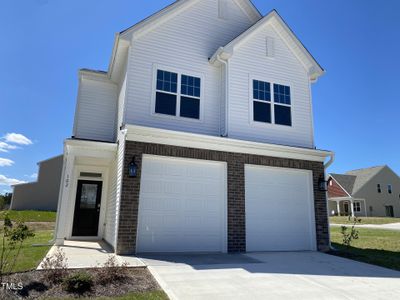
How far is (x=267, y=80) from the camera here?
38.7 ft

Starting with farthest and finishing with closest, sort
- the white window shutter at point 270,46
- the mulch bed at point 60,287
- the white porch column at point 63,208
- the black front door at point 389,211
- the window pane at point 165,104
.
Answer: the black front door at point 389,211 < the white window shutter at point 270,46 < the window pane at point 165,104 < the white porch column at point 63,208 < the mulch bed at point 60,287

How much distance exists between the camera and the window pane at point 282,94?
39.0 ft

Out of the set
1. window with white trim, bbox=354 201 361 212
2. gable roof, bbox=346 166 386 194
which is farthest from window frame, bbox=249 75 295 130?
window with white trim, bbox=354 201 361 212

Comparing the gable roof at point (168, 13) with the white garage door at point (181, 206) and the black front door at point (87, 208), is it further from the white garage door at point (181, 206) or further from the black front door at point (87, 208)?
the black front door at point (87, 208)

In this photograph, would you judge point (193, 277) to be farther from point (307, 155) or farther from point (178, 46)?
point (178, 46)

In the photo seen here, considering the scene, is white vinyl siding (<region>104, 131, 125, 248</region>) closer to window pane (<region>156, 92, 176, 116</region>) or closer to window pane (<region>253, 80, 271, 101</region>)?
window pane (<region>156, 92, 176, 116</region>)

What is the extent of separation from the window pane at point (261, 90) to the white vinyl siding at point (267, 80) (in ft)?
0.64

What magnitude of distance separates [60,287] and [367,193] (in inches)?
1924

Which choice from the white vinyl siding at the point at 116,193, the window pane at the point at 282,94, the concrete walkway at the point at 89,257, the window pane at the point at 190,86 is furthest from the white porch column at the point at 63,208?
the window pane at the point at 282,94

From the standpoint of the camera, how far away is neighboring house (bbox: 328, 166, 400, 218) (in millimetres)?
45062

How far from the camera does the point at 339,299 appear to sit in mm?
5121

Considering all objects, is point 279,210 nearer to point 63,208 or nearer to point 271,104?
point 271,104

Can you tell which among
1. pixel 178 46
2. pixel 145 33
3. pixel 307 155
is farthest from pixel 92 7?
pixel 307 155

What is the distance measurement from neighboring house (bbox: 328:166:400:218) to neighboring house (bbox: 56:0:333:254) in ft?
124
